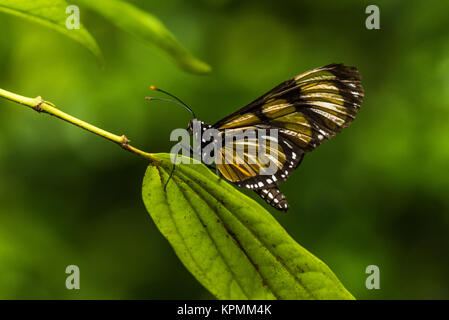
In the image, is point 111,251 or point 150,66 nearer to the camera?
point 150,66

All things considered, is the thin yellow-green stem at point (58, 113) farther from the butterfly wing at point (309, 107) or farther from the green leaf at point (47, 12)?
the butterfly wing at point (309, 107)

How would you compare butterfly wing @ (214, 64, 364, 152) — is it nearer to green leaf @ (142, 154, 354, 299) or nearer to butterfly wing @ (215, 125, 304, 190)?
butterfly wing @ (215, 125, 304, 190)

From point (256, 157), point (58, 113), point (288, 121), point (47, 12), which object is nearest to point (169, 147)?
point (256, 157)

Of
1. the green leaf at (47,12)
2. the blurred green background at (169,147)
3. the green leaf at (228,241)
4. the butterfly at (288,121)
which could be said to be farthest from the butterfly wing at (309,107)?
the blurred green background at (169,147)

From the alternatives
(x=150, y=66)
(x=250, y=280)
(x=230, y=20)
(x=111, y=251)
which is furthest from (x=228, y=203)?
(x=230, y=20)

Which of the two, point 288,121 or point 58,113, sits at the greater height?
point 288,121

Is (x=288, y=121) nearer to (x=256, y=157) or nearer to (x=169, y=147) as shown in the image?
(x=256, y=157)

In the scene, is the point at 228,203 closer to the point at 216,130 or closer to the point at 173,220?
the point at 173,220
